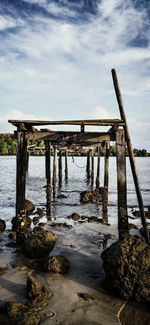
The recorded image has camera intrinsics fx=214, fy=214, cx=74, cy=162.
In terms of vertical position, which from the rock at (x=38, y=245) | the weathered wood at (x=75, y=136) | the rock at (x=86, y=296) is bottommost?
the rock at (x=86, y=296)

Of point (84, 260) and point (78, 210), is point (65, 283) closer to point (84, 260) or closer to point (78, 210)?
point (84, 260)

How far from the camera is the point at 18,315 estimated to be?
2.68 metres

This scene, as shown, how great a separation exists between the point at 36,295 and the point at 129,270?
Answer: 1.42m

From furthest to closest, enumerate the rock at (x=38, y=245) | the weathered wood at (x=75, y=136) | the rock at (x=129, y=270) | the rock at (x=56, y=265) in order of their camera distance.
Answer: the weathered wood at (x=75, y=136)
the rock at (x=38, y=245)
the rock at (x=56, y=265)
the rock at (x=129, y=270)

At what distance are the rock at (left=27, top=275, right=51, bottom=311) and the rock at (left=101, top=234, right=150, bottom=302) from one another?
1.00 meters

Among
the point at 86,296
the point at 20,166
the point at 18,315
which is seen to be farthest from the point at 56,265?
the point at 20,166

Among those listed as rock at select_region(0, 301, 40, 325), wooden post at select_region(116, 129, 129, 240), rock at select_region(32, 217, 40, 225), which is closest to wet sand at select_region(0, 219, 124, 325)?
rock at select_region(0, 301, 40, 325)

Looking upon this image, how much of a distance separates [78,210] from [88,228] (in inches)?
103

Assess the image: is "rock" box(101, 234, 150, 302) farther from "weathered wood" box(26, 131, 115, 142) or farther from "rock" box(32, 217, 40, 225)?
"rock" box(32, 217, 40, 225)

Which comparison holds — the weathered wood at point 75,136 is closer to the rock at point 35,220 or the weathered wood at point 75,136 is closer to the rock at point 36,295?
the rock at point 35,220

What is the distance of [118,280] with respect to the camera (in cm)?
326

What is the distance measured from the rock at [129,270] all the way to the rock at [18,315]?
1.25 meters

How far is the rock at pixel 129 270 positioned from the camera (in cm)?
315

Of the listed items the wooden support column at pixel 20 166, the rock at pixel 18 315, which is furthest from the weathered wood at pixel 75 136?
the rock at pixel 18 315
